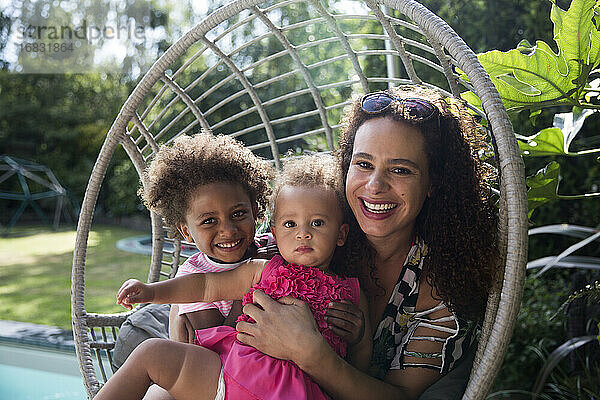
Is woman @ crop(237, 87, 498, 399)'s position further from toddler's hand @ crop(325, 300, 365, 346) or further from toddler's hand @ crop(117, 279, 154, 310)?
toddler's hand @ crop(117, 279, 154, 310)

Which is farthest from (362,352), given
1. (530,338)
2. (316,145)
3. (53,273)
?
(53,273)

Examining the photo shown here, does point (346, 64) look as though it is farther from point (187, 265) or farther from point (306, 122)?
point (187, 265)

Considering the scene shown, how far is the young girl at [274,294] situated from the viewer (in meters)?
1.32

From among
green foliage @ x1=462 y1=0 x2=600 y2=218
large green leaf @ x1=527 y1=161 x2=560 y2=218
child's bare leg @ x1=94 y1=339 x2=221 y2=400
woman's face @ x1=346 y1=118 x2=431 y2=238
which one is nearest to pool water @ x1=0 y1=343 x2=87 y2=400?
child's bare leg @ x1=94 y1=339 x2=221 y2=400

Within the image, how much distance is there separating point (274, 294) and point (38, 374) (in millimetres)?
3386

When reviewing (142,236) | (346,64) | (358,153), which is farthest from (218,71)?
(358,153)

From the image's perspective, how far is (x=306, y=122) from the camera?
6.41 m

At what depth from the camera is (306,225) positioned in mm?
1427

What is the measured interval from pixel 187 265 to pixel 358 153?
59cm

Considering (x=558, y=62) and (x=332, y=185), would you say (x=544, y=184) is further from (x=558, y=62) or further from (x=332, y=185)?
(x=332, y=185)

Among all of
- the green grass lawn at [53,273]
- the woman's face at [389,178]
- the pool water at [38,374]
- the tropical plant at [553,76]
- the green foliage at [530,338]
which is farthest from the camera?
A: the green grass lawn at [53,273]

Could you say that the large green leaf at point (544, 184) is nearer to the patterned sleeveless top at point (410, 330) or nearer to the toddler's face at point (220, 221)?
the patterned sleeveless top at point (410, 330)

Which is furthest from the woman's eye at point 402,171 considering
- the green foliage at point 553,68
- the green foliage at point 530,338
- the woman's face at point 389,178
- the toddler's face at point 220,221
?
the green foliage at point 530,338

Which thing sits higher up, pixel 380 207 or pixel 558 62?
pixel 558 62
